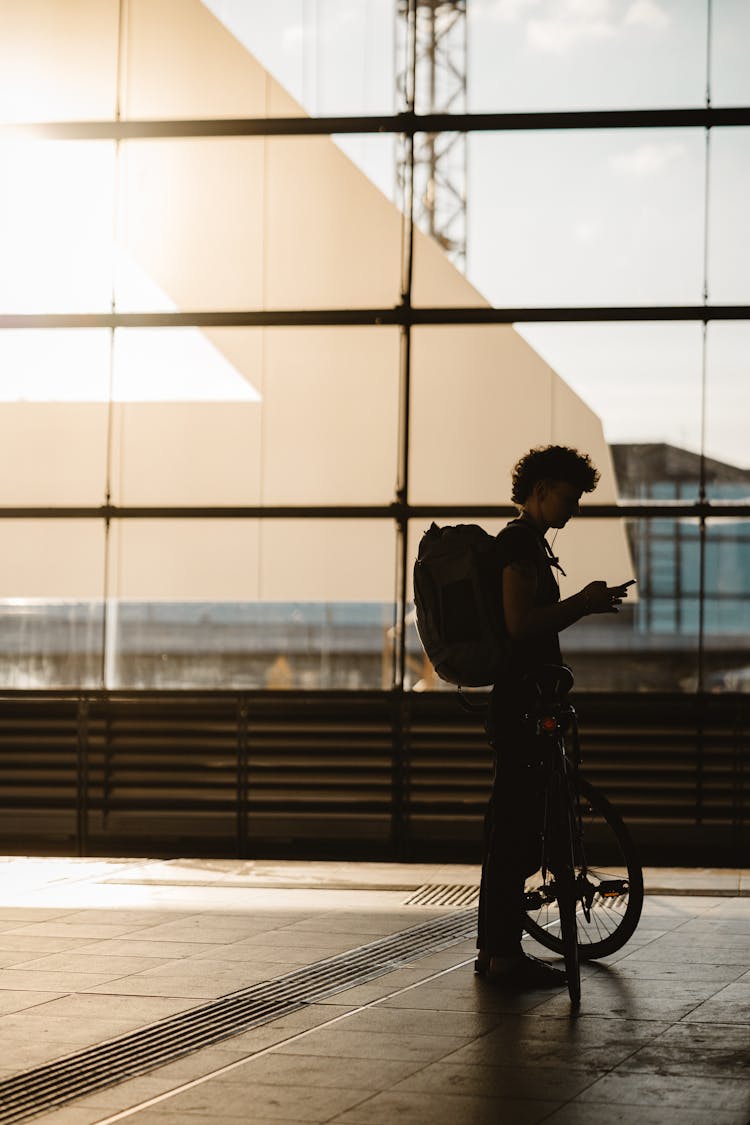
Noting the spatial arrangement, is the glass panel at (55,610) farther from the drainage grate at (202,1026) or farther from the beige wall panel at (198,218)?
the drainage grate at (202,1026)

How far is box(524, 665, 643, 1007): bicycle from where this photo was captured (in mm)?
4867

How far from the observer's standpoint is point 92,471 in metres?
9.30

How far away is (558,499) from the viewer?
5172 mm

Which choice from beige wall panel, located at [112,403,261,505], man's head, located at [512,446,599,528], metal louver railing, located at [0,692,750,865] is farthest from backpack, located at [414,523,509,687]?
beige wall panel, located at [112,403,261,505]

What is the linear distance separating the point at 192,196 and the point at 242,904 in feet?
14.2

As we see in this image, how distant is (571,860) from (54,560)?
16.7ft

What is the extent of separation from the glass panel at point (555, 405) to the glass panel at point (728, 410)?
81 mm

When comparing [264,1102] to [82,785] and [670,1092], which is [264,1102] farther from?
[82,785]

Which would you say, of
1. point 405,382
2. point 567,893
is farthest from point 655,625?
point 567,893

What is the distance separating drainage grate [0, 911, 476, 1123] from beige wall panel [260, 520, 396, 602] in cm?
322

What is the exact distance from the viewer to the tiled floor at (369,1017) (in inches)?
143

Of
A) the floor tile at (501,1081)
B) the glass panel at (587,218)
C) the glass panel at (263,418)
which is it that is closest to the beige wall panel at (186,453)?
the glass panel at (263,418)

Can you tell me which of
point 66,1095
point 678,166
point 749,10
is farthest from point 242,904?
point 749,10

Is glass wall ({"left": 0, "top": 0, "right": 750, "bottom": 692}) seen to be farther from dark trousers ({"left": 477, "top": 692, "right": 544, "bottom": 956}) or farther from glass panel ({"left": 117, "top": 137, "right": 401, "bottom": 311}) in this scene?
dark trousers ({"left": 477, "top": 692, "right": 544, "bottom": 956})
